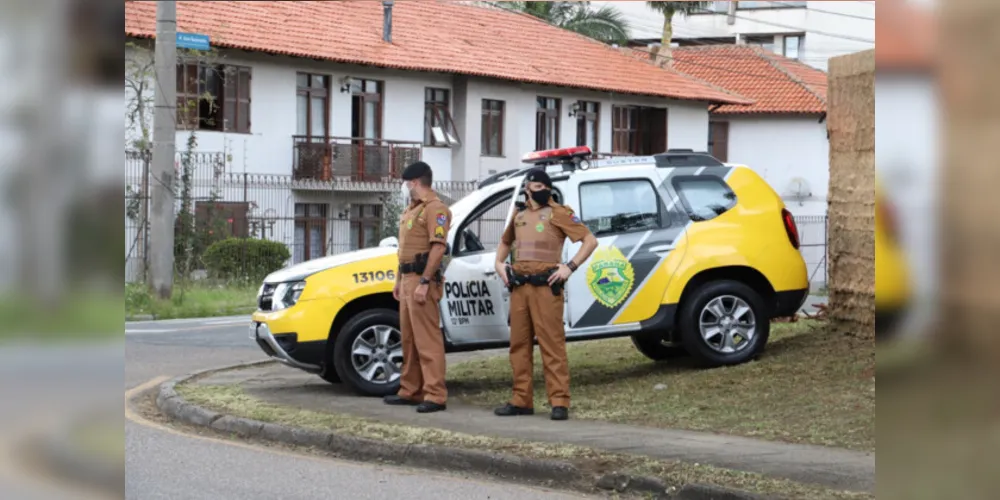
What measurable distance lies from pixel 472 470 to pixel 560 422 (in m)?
1.82

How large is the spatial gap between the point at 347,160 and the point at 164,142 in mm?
14139

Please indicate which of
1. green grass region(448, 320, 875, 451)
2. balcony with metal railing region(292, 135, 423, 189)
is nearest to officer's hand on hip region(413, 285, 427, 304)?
green grass region(448, 320, 875, 451)

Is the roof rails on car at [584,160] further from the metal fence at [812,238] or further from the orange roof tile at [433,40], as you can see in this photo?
the metal fence at [812,238]

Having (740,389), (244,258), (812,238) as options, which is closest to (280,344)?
(740,389)

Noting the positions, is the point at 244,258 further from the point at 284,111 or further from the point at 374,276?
the point at 374,276

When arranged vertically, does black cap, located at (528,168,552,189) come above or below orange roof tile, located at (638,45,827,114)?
below

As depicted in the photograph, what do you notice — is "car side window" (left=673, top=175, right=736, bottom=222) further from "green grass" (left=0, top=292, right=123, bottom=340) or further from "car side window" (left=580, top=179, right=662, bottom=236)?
"green grass" (left=0, top=292, right=123, bottom=340)

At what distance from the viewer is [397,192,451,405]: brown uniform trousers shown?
10.6 meters

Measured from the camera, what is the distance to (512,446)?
8.66 meters

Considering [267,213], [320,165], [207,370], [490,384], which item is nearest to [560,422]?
[490,384]

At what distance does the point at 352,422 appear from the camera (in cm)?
976

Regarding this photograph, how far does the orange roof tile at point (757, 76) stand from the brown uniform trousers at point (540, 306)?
136 feet

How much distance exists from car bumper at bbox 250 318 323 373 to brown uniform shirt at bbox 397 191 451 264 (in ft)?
4.07

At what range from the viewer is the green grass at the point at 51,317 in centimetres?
175
